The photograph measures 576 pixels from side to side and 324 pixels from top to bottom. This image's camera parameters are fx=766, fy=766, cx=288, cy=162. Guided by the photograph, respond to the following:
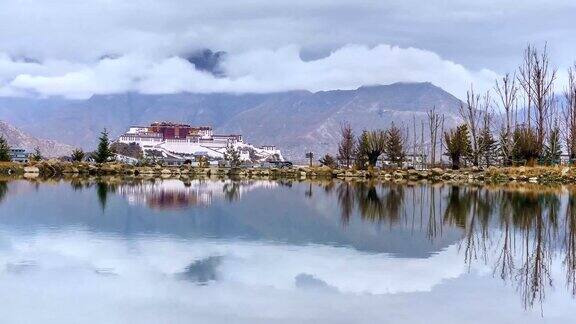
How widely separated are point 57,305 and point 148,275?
2043 mm

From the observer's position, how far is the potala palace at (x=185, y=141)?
517ft

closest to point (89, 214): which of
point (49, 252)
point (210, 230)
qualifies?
point (210, 230)

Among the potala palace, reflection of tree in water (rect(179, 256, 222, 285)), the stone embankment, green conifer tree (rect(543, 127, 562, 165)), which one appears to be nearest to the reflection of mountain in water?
reflection of tree in water (rect(179, 256, 222, 285))

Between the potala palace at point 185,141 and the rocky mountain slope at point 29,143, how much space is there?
91.8 ft

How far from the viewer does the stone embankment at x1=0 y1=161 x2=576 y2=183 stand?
153 feet

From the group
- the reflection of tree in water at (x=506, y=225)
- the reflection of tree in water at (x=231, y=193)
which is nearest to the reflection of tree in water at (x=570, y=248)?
the reflection of tree in water at (x=506, y=225)

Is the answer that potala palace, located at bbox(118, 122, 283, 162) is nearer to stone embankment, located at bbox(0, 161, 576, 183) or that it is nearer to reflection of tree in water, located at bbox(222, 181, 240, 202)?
stone embankment, located at bbox(0, 161, 576, 183)

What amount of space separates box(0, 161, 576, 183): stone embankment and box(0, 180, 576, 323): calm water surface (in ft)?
86.4

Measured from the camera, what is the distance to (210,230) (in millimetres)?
16203

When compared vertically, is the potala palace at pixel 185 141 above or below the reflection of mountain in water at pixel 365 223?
above

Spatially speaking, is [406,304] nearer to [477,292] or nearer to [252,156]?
[477,292]

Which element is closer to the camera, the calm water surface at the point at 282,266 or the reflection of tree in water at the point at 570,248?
the calm water surface at the point at 282,266

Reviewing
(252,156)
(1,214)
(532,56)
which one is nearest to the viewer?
(1,214)

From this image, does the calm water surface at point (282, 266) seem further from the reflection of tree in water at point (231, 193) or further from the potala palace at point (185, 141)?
the potala palace at point (185, 141)
